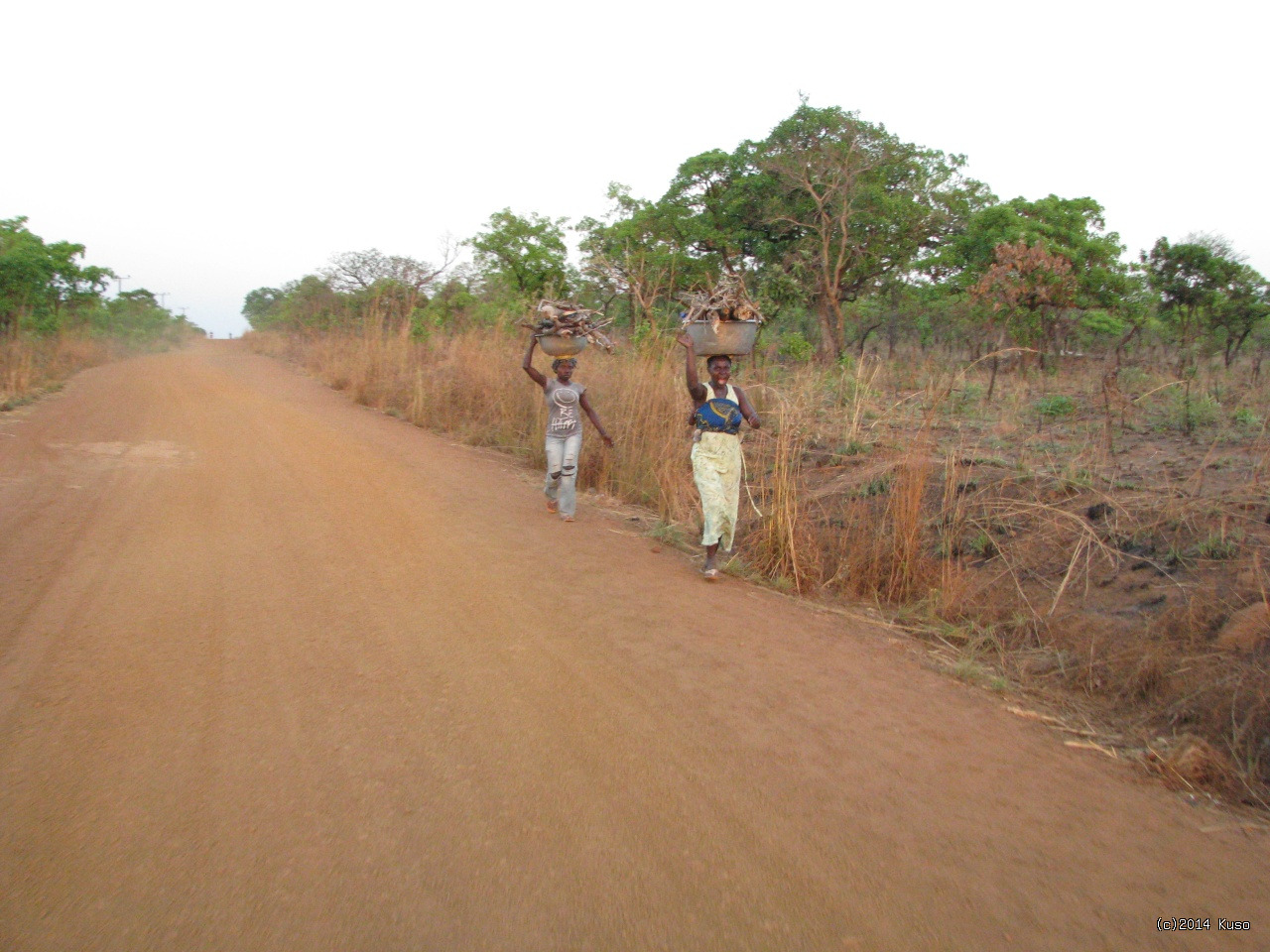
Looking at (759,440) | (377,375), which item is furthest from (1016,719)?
(377,375)

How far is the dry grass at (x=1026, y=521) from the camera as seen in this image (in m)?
4.14

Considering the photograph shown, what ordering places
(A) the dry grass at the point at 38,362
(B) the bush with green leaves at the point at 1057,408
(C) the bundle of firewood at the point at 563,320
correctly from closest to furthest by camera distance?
(C) the bundle of firewood at the point at 563,320, (B) the bush with green leaves at the point at 1057,408, (A) the dry grass at the point at 38,362

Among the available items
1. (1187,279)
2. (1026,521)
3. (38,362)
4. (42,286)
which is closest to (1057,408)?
(1026,521)

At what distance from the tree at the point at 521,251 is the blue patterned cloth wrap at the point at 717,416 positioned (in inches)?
490

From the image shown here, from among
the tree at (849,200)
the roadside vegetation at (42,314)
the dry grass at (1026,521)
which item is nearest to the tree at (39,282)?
the roadside vegetation at (42,314)

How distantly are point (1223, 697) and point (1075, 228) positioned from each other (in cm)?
1698

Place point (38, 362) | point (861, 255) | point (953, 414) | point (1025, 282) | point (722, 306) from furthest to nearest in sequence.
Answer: point (861, 255)
point (38, 362)
point (1025, 282)
point (953, 414)
point (722, 306)

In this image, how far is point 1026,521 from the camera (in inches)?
228

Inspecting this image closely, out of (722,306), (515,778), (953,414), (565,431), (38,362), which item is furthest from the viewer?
(38,362)

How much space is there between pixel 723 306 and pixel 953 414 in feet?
19.2

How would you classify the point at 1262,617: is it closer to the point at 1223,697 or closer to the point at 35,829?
the point at 1223,697

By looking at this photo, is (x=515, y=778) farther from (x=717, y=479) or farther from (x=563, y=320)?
(x=563, y=320)

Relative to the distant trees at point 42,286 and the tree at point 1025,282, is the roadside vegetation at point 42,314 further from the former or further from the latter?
the tree at point 1025,282

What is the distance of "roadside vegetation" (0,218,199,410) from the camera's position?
1431 cm
